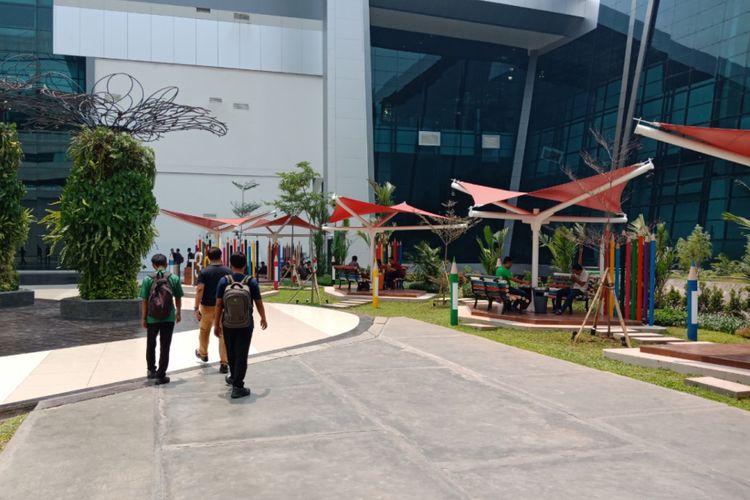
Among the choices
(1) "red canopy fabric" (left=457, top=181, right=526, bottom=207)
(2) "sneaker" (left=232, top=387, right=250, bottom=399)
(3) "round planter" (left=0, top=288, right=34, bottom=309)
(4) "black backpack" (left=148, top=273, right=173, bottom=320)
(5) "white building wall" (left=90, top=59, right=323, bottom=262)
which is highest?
(5) "white building wall" (left=90, top=59, right=323, bottom=262)

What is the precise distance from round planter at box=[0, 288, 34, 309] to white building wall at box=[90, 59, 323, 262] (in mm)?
20197

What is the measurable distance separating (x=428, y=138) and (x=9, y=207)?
25675 millimetres

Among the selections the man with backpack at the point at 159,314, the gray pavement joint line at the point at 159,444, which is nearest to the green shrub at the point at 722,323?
the man with backpack at the point at 159,314

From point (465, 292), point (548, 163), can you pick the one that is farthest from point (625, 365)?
point (548, 163)

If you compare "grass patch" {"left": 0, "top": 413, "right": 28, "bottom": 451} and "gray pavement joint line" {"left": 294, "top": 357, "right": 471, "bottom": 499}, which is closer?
"gray pavement joint line" {"left": 294, "top": 357, "right": 471, "bottom": 499}

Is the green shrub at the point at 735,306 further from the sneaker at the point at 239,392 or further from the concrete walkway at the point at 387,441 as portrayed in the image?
the sneaker at the point at 239,392

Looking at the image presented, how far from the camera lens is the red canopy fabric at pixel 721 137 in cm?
759

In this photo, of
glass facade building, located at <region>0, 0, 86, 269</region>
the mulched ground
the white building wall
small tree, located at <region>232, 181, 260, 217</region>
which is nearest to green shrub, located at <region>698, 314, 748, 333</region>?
the mulched ground

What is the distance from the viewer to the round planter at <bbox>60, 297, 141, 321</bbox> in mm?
12648

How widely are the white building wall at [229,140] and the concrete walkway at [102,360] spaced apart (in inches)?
1042

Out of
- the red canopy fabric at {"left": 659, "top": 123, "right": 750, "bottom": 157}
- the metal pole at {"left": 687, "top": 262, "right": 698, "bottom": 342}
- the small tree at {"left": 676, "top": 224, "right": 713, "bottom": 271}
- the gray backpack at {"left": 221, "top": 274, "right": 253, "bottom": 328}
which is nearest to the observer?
the gray backpack at {"left": 221, "top": 274, "right": 253, "bottom": 328}

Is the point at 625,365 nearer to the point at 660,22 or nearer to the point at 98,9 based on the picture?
the point at 660,22

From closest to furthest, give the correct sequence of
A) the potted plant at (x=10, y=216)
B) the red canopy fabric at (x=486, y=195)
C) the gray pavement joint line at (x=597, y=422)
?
the gray pavement joint line at (x=597, y=422), the red canopy fabric at (x=486, y=195), the potted plant at (x=10, y=216)

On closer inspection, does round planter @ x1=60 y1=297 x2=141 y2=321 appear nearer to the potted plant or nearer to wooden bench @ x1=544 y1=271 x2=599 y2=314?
the potted plant
